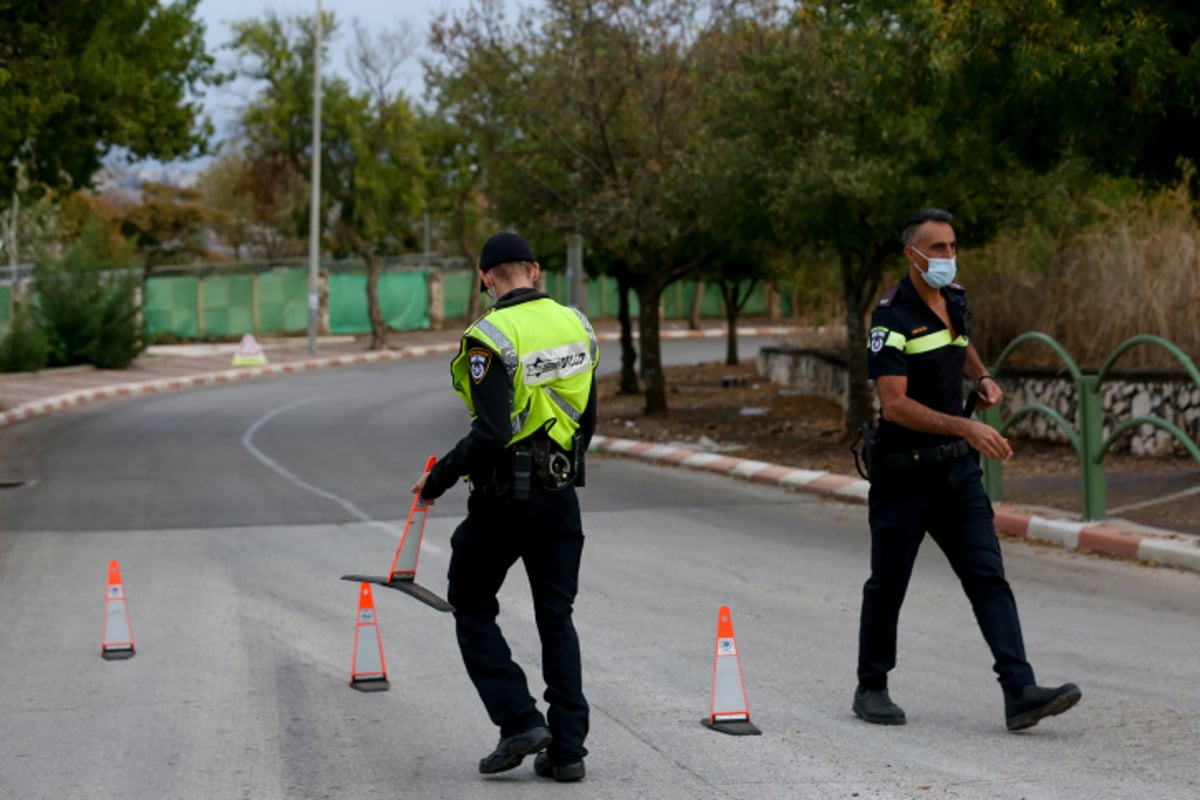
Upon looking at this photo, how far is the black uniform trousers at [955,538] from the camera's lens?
21.0ft

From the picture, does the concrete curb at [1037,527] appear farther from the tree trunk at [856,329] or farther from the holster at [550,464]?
the holster at [550,464]

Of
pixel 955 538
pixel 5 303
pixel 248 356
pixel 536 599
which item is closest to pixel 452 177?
pixel 248 356

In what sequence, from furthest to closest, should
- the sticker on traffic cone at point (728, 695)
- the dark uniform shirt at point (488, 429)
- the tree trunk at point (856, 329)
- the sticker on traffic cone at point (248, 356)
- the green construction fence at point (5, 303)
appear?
the sticker on traffic cone at point (248, 356) → the green construction fence at point (5, 303) → the tree trunk at point (856, 329) → the sticker on traffic cone at point (728, 695) → the dark uniform shirt at point (488, 429)

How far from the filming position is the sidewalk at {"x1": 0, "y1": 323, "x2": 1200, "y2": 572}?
1158 centimetres

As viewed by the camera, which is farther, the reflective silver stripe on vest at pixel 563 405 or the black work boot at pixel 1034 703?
the black work boot at pixel 1034 703

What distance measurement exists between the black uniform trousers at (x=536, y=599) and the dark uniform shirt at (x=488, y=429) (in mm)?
112

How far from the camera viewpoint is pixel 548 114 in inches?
862

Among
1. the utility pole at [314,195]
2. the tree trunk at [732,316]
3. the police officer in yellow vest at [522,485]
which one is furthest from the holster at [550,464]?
the utility pole at [314,195]

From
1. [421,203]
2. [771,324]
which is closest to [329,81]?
[421,203]

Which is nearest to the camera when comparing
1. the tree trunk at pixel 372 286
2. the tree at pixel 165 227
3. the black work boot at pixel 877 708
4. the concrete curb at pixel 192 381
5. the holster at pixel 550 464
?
the holster at pixel 550 464

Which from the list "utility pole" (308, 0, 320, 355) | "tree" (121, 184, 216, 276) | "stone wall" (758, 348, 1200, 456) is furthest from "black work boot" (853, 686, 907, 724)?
"tree" (121, 184, 216, 276)

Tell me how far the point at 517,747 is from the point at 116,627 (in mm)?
3504

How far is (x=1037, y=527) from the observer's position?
40.5ft

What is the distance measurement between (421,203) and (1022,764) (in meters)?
41.0
